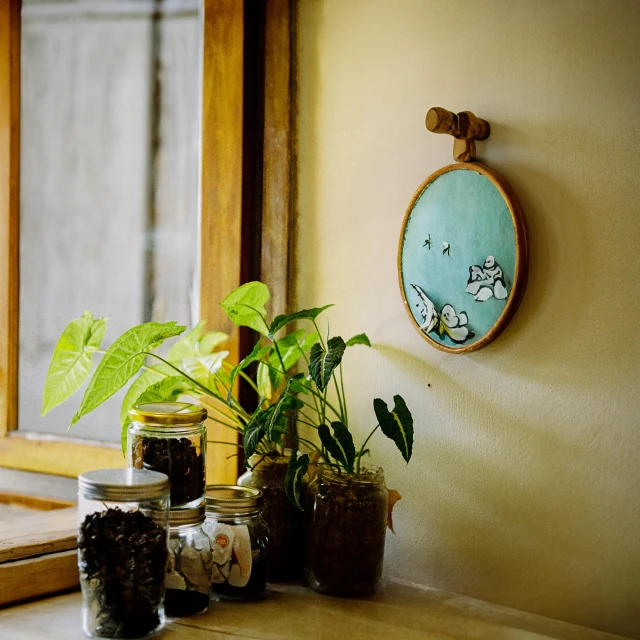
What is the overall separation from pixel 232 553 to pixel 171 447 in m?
0.21

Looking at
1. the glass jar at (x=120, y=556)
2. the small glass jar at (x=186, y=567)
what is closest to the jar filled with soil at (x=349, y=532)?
the small glass jar at (x=186, y=567)

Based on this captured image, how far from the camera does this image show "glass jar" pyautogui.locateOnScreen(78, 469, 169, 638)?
1243mm

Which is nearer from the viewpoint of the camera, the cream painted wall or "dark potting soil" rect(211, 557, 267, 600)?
the cream painted wall

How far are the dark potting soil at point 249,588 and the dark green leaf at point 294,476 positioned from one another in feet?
0.42

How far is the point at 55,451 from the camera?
194cm

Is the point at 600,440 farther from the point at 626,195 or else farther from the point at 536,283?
the point at 626,195

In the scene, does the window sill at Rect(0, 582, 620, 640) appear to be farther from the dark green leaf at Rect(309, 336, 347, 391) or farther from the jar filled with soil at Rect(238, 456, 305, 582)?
the dark green leaf at Rect(309, 336, 347, 391)

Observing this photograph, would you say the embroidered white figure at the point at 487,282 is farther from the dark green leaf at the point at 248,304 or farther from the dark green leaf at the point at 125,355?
the dark green leaf at the point at 125,355

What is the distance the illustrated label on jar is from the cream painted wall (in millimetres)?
322

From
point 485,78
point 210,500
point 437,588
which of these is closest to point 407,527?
point 437,588

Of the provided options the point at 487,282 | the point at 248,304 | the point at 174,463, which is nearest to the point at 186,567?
the point at 174,463

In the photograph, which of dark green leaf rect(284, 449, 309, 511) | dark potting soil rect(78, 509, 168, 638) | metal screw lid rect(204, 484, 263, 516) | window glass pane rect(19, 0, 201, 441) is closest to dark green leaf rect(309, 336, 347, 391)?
dark green leaf rect(284, 449, 309, 511)

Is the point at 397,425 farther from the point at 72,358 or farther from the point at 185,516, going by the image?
the point at 72,358

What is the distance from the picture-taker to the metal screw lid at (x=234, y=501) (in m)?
1.44
